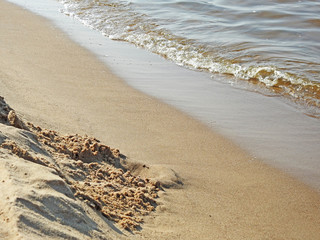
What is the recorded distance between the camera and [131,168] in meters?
3.42

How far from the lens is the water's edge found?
13.6 ft

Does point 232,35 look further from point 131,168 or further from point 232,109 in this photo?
point 131,168

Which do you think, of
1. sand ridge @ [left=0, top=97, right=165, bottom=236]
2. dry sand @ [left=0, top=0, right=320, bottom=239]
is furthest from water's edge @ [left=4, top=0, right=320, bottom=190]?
sand ridge @ [left=0, top=97, right=165, bottom=236]

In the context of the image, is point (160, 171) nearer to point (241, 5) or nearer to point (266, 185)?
point (266, 185)

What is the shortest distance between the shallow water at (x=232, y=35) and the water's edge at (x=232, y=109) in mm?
412

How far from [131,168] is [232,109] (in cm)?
210

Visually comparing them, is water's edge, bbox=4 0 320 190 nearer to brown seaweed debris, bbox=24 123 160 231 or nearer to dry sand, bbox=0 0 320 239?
dry sand, bbox=0 0 320 239

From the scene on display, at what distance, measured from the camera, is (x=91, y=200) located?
2.47 m

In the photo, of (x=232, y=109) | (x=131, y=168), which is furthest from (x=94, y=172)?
(x=232, y=109)

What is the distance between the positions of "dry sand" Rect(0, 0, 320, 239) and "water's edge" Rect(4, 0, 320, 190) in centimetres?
20

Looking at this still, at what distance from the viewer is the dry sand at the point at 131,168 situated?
6.89 ft

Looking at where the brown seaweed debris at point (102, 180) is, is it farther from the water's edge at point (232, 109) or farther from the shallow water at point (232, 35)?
the shallow water at point (232, 35)

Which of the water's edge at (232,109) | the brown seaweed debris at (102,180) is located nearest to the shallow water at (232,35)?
the water's edge at (232,109)

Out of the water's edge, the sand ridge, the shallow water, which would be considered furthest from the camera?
the shallow water
